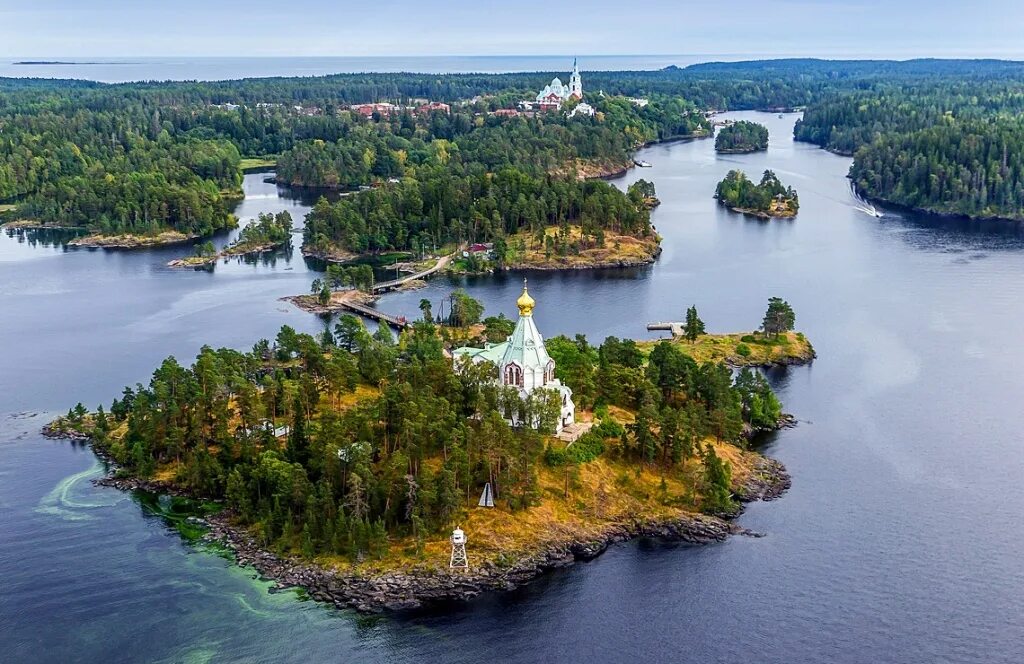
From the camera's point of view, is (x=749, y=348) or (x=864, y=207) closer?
(x=749, y=348)

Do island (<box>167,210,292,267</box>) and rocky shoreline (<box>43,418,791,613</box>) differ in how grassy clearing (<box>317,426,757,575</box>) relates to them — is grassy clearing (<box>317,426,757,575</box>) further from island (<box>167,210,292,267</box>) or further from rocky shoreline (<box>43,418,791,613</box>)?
island (<box>167,210,292,267</box>)

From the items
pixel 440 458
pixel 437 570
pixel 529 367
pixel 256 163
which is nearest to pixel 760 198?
pixel 529 367

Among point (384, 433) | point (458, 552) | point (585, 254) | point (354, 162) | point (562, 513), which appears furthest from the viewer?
point (354, 162)

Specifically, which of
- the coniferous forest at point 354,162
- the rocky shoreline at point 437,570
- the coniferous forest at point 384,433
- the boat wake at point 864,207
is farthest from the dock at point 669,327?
the boat wake at point 864,207

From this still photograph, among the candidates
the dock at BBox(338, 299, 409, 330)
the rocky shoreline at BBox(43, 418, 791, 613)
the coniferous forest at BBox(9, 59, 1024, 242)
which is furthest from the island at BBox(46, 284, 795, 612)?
the coniferous forest at BBox(9, 59, 1024, 242)

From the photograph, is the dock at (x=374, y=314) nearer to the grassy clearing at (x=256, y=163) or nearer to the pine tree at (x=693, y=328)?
the pine tree at (x=693, y=328)

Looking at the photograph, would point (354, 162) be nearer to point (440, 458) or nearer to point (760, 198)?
point (760, 198)
